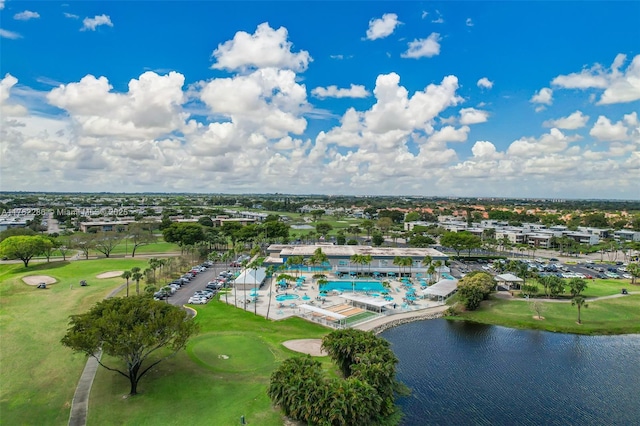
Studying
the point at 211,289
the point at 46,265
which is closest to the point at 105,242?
the point at 46,265

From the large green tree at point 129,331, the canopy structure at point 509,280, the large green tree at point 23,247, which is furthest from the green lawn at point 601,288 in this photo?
the large green tree at point 23,247

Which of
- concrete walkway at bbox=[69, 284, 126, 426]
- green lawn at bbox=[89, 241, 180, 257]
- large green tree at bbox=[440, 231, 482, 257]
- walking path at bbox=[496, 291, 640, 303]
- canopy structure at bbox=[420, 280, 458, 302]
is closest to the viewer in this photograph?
concrete walkway at bbox=[69, 284, 126, 426]

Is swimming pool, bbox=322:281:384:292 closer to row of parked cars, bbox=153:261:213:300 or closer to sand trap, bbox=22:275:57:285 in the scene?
row of parked cars, bbox=153:261:213:300

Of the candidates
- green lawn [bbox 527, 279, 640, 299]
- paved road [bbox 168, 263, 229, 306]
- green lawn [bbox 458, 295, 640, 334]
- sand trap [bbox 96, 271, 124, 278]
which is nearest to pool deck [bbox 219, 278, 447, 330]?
paved road [bbox 168, 263, 229, 306]

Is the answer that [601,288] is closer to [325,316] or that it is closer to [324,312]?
[324,312]

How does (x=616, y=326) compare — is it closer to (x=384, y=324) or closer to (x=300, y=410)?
(x=384, y=324)
